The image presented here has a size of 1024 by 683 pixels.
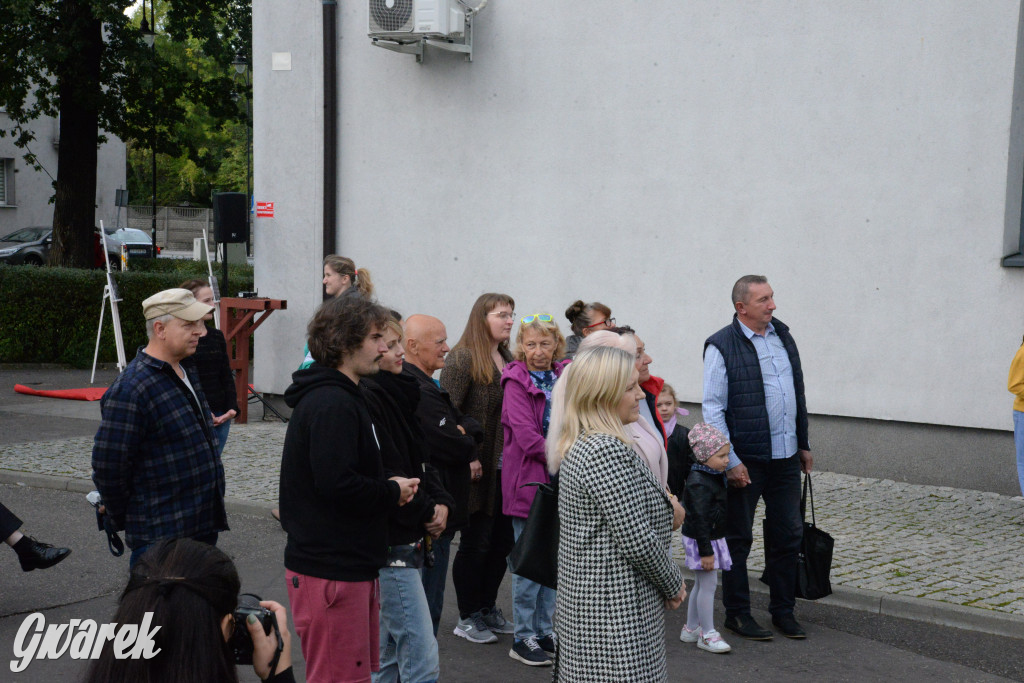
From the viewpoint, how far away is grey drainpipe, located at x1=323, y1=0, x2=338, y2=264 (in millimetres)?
11727

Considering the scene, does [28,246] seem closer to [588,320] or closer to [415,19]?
[415,19]

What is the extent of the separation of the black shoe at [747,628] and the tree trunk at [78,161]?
16.5 m

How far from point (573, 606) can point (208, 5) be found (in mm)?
18592

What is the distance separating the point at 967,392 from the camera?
29.1ft

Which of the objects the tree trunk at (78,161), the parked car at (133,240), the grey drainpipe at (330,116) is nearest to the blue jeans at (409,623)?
the grey drainpipe at (330,116)

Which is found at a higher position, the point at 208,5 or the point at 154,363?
the point at 208,5

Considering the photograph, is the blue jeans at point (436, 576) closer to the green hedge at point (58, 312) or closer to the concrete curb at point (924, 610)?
the concrete curb at point (924, 610)

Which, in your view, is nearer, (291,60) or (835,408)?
(835,408)

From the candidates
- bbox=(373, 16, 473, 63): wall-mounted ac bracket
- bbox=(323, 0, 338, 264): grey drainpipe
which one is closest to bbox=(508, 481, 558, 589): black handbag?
bbox=(373, 16, 473, 63): wall-mounted ac bracket

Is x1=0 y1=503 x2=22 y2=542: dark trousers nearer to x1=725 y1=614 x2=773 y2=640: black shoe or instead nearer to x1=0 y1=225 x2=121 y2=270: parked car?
x1=725 y1=614 x2=773 y2=640: black shoe

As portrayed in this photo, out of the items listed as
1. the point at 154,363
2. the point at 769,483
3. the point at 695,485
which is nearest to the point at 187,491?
the point at 154,363

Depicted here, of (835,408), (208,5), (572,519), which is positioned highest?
(208,5)

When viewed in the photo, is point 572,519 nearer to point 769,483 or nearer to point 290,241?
point 769,483

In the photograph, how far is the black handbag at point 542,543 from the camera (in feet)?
13.1
